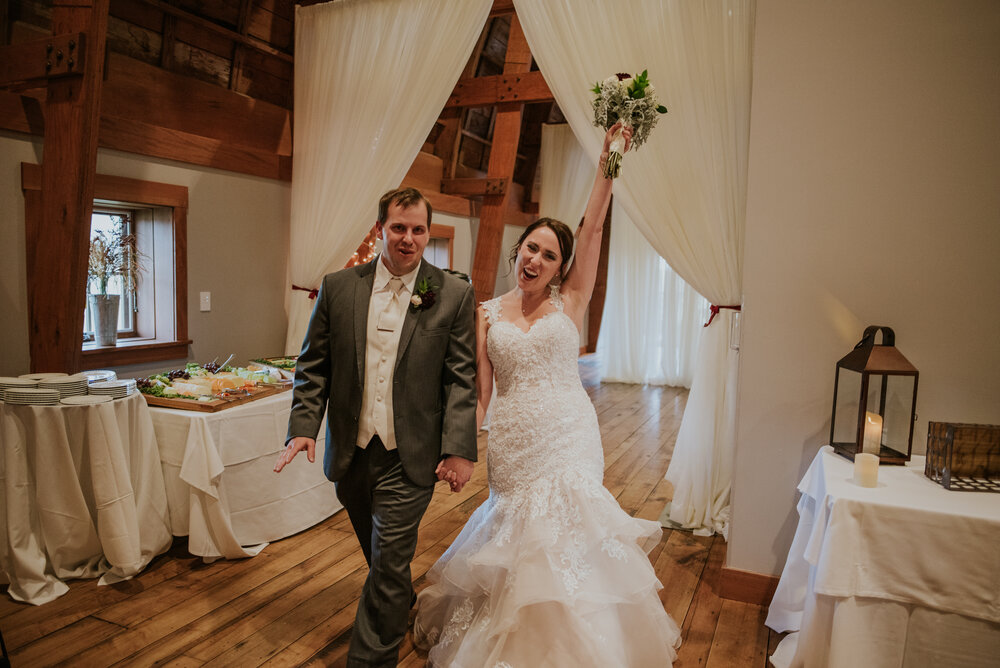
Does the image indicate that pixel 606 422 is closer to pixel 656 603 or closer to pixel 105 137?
pixel 656 603

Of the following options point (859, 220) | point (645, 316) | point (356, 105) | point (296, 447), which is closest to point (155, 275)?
point (356, 105)

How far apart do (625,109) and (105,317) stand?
10.4 feet

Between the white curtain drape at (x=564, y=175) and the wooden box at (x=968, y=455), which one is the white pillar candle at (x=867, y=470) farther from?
the white curtain drape at (x=564, y=175)

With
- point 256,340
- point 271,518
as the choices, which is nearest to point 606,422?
point 256,340

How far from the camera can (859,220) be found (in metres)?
2.51

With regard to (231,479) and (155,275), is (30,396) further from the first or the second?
(155,275)

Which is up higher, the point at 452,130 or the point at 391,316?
the point at 452,130

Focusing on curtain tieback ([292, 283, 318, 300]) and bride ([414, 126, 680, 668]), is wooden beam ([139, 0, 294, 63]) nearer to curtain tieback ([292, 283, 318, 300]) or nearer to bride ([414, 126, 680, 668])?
curtain tieback ([292, 283, 318, 300])

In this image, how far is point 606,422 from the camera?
248 inches

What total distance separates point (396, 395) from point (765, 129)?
183cm

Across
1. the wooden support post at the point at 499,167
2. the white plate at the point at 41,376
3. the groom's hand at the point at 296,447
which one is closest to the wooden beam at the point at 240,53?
the wooden support post at the point at 499,167

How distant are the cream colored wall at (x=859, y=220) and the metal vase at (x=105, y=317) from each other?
11.3 ft

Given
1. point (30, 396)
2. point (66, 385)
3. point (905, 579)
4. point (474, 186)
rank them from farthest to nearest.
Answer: point (474, 186) < point (66, 385) < point (30, 396) < point (905, 579)

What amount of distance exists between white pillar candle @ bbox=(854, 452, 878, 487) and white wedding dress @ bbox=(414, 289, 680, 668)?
0.70 meters
